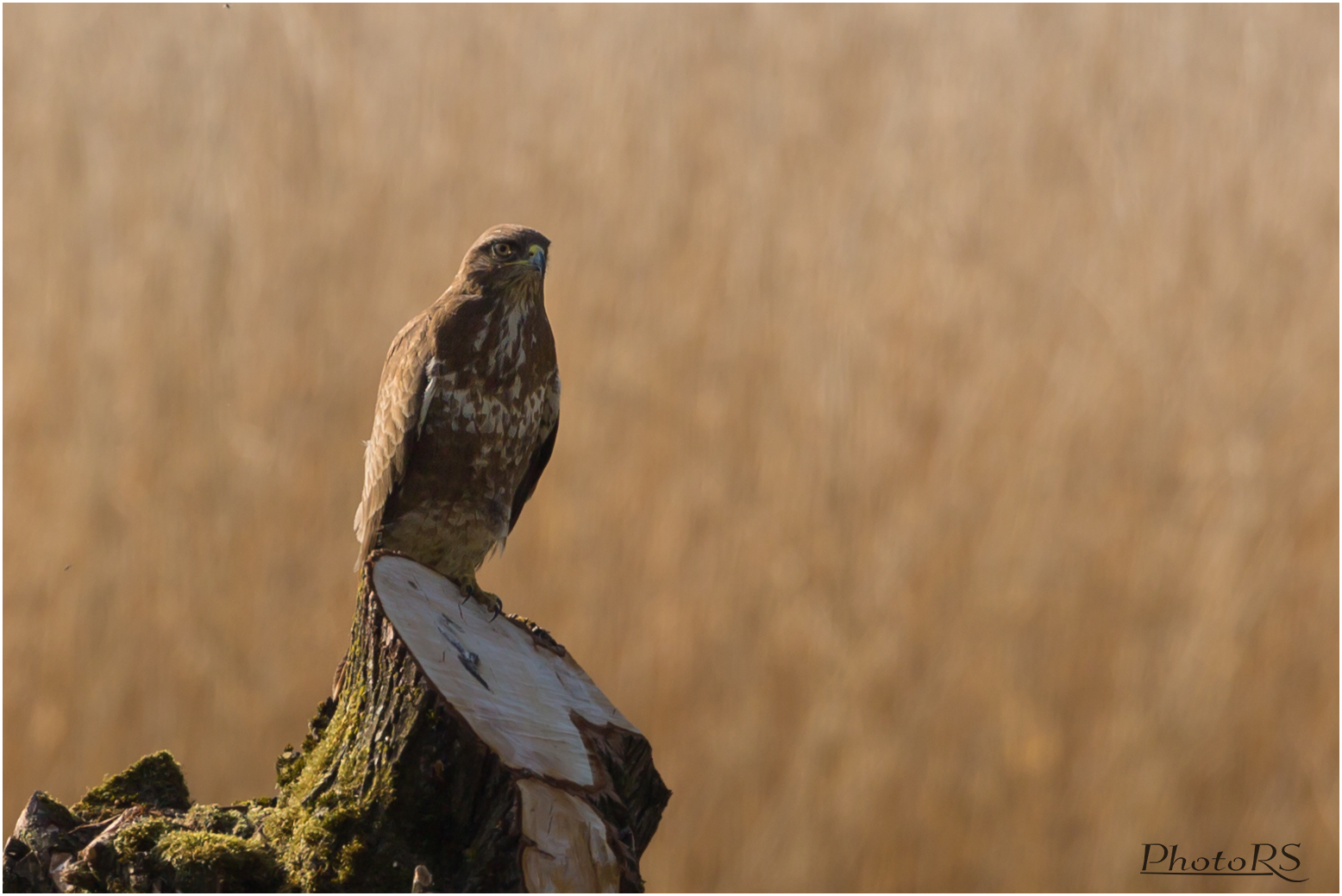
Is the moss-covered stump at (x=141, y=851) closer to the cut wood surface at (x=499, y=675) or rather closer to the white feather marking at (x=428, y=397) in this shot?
the cut wood surface at (x=499, y=675)

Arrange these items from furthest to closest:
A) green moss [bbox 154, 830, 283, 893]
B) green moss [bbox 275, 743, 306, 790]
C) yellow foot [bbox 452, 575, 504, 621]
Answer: yellow foot [bbox 452, 575, 504, 621], green moss [bbox 275, 743, 306, 790], green moss [bbox 154, 830, 283, 893]

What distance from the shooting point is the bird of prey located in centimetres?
230

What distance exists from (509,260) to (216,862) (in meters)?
1.27

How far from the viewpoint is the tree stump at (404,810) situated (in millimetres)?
1512

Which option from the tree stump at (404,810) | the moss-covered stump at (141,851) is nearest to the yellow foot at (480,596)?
the tree stump at (404,810)

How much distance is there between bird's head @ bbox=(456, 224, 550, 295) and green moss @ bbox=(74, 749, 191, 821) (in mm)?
1078

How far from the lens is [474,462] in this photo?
2340mm

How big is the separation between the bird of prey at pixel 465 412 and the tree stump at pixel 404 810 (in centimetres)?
56

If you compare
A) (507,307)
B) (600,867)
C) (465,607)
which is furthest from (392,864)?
(507,307)

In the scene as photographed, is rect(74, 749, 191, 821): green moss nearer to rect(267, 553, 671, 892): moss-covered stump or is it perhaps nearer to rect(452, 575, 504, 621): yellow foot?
rect(267, 553, 671, 892): moss-covered stump

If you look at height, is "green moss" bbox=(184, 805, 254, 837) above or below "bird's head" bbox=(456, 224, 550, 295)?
below

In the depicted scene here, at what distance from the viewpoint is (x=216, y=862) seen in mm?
1507

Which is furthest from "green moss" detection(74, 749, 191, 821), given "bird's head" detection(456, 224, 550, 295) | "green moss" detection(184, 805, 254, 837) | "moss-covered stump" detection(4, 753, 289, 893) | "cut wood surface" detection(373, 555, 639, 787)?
"bird's head" detection(456, 224, 550, 295)

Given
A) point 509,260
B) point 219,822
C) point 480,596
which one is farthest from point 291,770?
point 509,260
